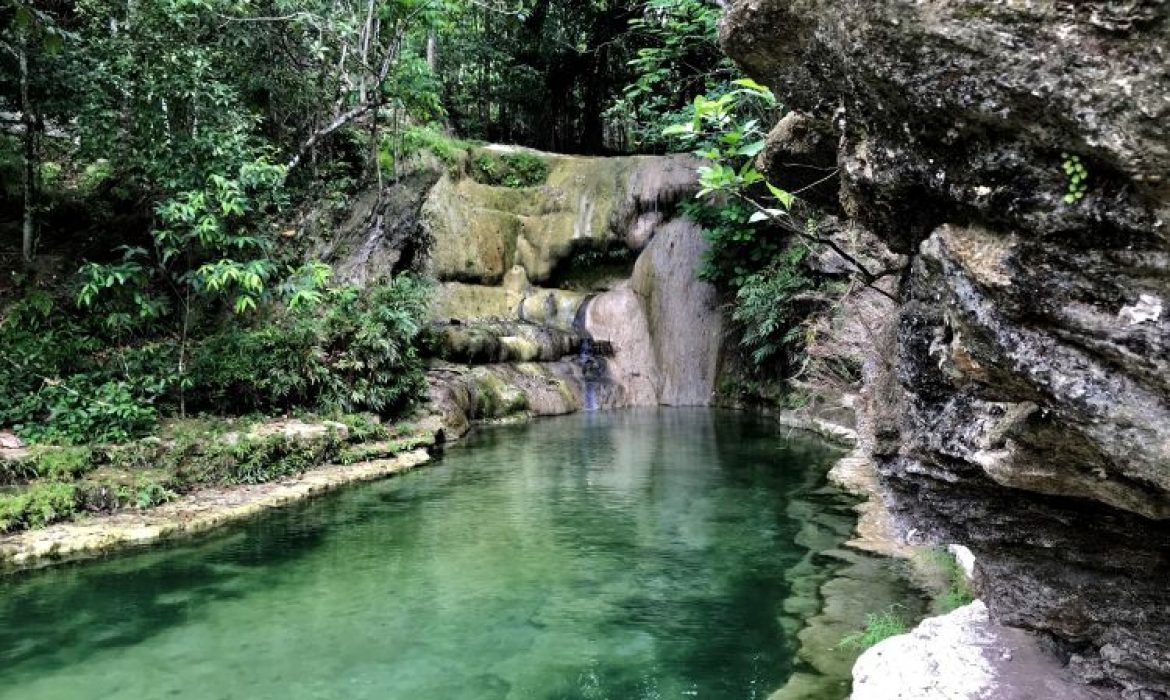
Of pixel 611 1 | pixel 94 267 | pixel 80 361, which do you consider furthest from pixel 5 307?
pixel 611 1

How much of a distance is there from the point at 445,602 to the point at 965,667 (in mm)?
3780

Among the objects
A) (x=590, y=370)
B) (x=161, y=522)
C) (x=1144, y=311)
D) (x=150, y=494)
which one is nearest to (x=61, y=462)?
(x=150, y=494)

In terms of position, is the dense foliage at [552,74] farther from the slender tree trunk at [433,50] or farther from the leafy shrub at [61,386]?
the leafy shrub at [61,386]

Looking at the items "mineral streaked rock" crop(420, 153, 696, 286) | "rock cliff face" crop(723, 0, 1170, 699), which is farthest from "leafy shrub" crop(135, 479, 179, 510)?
"mineral streaked rock" crop(420, 153, 696, 286)

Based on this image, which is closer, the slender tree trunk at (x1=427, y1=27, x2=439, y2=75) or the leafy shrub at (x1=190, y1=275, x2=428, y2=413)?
the leafy shrub at (x1=190, y1=275, x2=428, y2=413)

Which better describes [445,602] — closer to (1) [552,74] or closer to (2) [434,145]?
(2) [434,145]

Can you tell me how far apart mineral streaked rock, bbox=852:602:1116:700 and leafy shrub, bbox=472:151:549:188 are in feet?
61.6

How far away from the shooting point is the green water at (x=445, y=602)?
184 inches

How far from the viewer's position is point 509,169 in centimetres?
2138

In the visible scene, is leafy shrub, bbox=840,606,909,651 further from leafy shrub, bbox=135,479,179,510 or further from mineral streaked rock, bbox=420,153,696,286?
mineral streaked rock, bbox=420,153,696,286

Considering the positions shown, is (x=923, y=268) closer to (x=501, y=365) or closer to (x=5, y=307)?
(x=5, y=307)

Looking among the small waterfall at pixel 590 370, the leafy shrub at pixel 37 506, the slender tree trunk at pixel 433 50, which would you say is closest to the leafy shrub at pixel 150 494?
the leafy shrub at pixel 37 506

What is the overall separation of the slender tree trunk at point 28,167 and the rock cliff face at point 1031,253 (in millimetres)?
10264

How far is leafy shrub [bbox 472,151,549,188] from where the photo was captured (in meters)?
21.1
